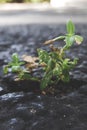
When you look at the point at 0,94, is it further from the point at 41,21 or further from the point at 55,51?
A: the point at 41,21

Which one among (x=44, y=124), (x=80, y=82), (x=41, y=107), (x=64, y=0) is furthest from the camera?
(x=64, y=0)

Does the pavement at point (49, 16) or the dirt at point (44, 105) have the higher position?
the pavement at point (49, 16)

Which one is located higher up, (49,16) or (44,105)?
(49,16)

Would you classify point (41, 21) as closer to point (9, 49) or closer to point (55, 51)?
point (9, 49)

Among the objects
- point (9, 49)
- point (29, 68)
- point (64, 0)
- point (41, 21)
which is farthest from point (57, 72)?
point (64, 0)

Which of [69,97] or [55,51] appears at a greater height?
[55,51]

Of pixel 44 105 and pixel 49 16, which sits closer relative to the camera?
pixel 44 105

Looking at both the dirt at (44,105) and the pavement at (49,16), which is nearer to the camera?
the dirt at (44,105)

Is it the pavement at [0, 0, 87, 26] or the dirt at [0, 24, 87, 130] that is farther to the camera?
the pavement at [0, 0, 87, 26]

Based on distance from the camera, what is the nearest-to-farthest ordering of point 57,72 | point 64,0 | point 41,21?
1. point 57,72
2. point 41,21
3. point 64,0

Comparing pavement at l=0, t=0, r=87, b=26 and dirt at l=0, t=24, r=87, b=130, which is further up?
pavement at l=0, t=0, r=87, b=26

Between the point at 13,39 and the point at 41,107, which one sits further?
the point at 13,39
